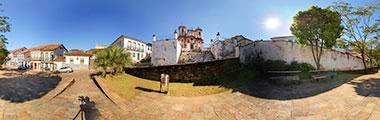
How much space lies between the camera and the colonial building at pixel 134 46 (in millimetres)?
58216

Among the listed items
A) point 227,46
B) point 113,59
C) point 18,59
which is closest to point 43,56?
point 18,59

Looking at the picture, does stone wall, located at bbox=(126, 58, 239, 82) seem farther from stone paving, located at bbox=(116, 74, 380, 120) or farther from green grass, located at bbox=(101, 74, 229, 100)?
stone paving, located at bbox=(116, 74, 380, 120)

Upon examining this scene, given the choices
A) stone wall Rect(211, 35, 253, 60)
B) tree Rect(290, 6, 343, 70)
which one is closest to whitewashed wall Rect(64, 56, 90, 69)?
stone wall Rect(211, 35, 253, 60)

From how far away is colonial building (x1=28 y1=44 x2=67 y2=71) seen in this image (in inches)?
2338

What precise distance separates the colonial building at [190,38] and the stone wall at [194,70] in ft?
84.9

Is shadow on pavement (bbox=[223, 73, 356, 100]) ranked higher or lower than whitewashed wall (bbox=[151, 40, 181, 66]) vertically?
lower

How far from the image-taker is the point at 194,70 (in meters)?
28.7

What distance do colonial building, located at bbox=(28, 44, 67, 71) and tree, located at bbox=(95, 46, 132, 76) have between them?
1281 inches

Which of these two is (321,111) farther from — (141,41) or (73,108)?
(141,41)

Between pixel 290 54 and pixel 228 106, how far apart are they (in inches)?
390

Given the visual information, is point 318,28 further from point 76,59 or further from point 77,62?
point 76,59

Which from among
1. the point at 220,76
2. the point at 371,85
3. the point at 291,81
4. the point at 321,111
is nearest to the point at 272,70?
the point at 291,81

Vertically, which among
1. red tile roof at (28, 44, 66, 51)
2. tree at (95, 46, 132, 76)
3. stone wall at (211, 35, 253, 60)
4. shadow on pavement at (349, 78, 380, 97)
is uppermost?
red tile roof at (28, 44, 66, 51)

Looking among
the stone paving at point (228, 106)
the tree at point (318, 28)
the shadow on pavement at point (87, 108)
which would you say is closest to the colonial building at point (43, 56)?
the stone paving at point (228, 106)
